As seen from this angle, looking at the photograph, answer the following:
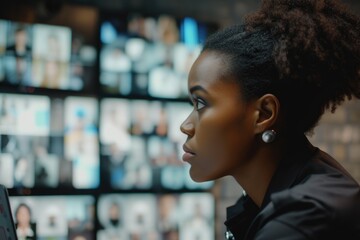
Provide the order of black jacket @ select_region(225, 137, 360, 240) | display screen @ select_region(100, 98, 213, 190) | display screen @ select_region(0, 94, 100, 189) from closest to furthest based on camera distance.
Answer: black jacket @ select_region(225, 137, 360, 240) < display screen @ select_region(0, 94, 100, 189) < display screen @ select_region(100, 98, 213, 190)

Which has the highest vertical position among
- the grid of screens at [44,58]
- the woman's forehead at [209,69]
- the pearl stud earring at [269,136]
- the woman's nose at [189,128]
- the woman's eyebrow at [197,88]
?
the grid of screens at [44,58]

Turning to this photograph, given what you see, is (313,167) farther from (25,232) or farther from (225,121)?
(25,232)

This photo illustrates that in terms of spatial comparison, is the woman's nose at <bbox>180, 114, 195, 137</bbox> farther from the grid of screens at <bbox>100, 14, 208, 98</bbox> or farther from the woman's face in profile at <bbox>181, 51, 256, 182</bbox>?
the grid of screens at <bbox>100, 14, 208, 98</bbox>

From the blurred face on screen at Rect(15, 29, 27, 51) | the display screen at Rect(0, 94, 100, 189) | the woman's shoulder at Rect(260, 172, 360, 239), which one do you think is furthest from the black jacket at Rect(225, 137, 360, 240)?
the blurred face on screen at Rect(15, 29, 27, 51)

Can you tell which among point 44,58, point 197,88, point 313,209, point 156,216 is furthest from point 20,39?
point 313,209

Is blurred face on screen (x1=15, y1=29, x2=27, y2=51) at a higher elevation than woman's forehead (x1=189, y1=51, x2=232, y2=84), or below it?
higher

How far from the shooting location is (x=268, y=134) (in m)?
1.11

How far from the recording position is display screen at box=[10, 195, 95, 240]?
2646 millimetres

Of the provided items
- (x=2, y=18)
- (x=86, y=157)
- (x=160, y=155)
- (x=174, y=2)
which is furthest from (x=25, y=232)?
(x=174, y=2)

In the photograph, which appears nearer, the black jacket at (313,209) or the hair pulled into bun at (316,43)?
the black jacket at (313,209)

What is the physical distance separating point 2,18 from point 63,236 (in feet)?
3.58

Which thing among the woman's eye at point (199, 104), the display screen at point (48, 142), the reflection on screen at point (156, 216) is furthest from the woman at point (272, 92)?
the reflection on screen at point (156, 216)

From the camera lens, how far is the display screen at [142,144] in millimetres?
2854

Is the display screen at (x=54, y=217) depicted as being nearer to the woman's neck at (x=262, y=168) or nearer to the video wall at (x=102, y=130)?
the video wall at (x=102, y=130)
